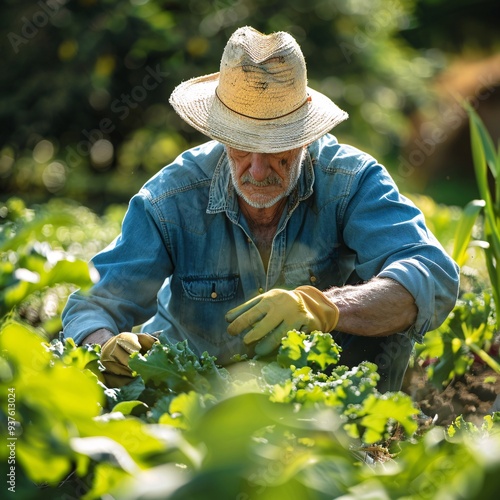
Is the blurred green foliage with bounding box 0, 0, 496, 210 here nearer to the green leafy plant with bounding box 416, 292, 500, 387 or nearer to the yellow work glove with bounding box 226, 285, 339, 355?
the green leafy plant with bounding box 416, 292, 500, 387

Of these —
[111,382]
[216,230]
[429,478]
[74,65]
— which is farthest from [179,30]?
[429,478]

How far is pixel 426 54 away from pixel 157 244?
1057 centimetres

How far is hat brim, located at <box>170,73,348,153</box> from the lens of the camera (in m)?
2.73

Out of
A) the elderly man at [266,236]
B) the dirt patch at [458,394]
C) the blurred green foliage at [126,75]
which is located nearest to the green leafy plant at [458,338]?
the dirt patch at [458,394]

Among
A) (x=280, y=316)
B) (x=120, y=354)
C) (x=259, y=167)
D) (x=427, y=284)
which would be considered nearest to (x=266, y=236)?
(x=259, y=167)

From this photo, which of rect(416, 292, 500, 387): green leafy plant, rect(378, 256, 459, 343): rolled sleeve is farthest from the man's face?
rect(416, 292, 500, 387): green leafy plant

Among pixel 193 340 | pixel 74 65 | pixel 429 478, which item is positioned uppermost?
pixel 429 478

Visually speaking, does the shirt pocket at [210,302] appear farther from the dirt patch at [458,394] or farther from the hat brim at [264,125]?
the dirt patch at [458,394]

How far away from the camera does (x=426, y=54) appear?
42.1 ft

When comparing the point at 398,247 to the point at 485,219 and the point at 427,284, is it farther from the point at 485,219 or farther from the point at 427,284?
the point at 485,219

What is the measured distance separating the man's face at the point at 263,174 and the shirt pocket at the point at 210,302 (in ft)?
1.11

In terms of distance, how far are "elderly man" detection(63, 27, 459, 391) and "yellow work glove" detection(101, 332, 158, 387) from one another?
0.74 ft

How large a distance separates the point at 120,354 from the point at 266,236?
0.90m

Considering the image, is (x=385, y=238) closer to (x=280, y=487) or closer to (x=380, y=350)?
(x=380, y=350)
